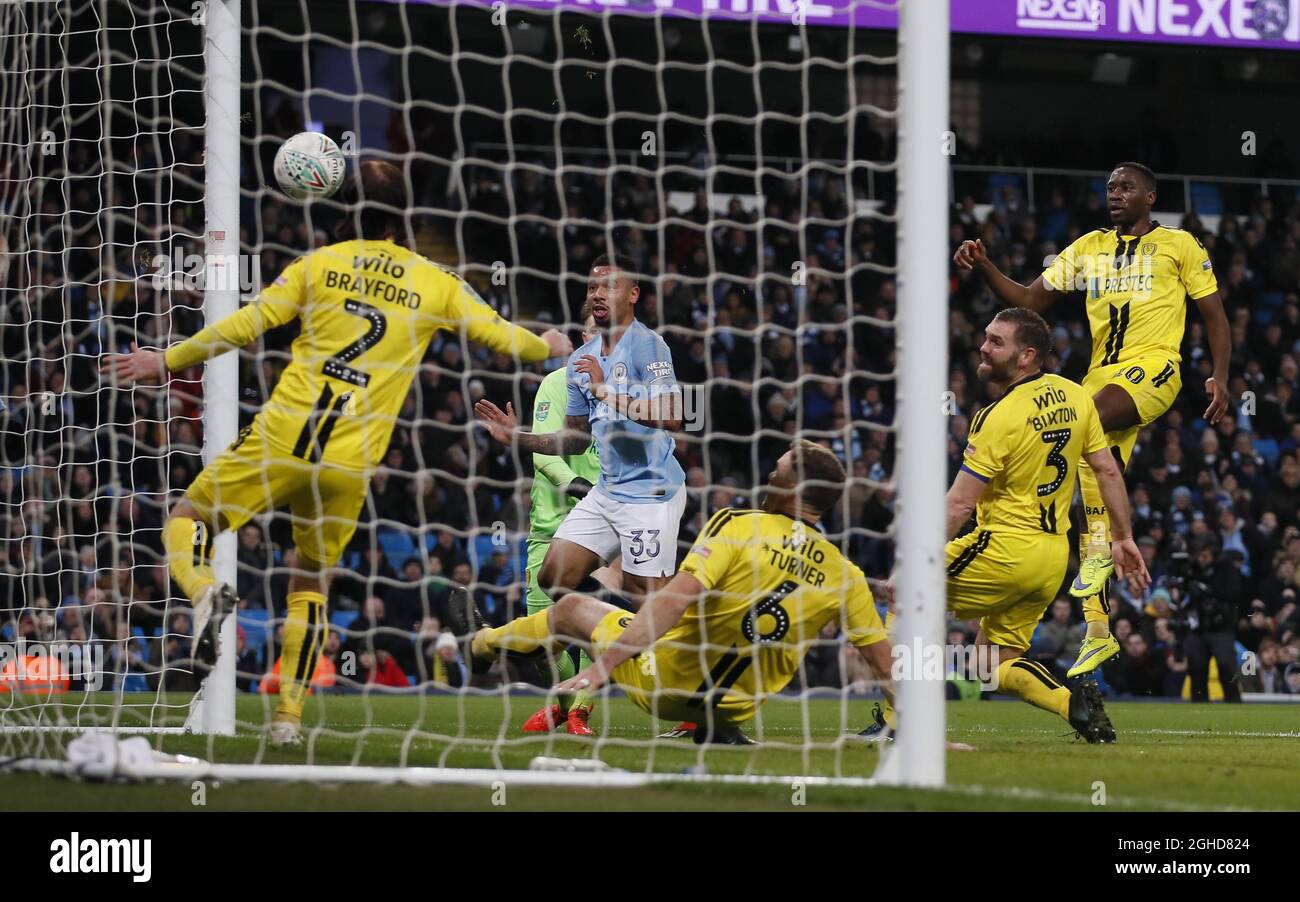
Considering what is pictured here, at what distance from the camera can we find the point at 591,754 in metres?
6.61

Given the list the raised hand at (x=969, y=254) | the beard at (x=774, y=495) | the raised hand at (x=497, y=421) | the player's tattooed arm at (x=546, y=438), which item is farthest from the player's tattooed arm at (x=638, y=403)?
the raised hand at (x=969, y=254)

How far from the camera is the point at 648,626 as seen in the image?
6.07 meters

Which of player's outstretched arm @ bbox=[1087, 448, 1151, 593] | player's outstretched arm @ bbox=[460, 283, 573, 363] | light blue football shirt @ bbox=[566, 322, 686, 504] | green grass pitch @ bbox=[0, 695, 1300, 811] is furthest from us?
light blue football shirt @ bbox=[566, 322, 686, 504]

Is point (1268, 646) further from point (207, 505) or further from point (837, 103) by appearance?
point (207, 505)

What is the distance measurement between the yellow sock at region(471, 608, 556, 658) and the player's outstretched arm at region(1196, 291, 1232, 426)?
12.2 ft

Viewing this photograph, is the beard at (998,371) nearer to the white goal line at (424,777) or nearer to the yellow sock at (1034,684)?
the yellow sock at (1034,684)

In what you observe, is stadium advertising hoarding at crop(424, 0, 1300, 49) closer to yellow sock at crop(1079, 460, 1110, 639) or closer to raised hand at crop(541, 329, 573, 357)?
yellow sock at crop(1079, 460, 1110, 639)

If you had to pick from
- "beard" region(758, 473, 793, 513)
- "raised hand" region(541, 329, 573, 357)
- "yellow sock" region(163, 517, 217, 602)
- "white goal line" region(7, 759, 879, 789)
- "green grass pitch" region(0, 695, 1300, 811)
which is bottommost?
"green grass pitch" region(0, 695, 1300, 811)

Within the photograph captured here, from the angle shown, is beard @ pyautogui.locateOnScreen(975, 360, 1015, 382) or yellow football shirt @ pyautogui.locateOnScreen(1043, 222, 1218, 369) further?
yellow football shirt @ pyautogui.locateOnScreen(1043, 222, 1218, 369)

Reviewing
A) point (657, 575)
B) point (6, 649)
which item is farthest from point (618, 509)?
point (6, 649)

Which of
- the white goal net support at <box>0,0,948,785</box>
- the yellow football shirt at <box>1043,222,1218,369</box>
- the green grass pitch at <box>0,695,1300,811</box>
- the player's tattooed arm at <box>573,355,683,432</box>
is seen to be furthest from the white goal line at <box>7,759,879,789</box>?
the yellow football shirt at <box>1043,222,1218,369</box>

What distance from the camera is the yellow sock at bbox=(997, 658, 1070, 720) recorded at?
24.8ft

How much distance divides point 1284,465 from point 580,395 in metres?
10.1

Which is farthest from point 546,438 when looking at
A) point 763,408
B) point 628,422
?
point 763,408
